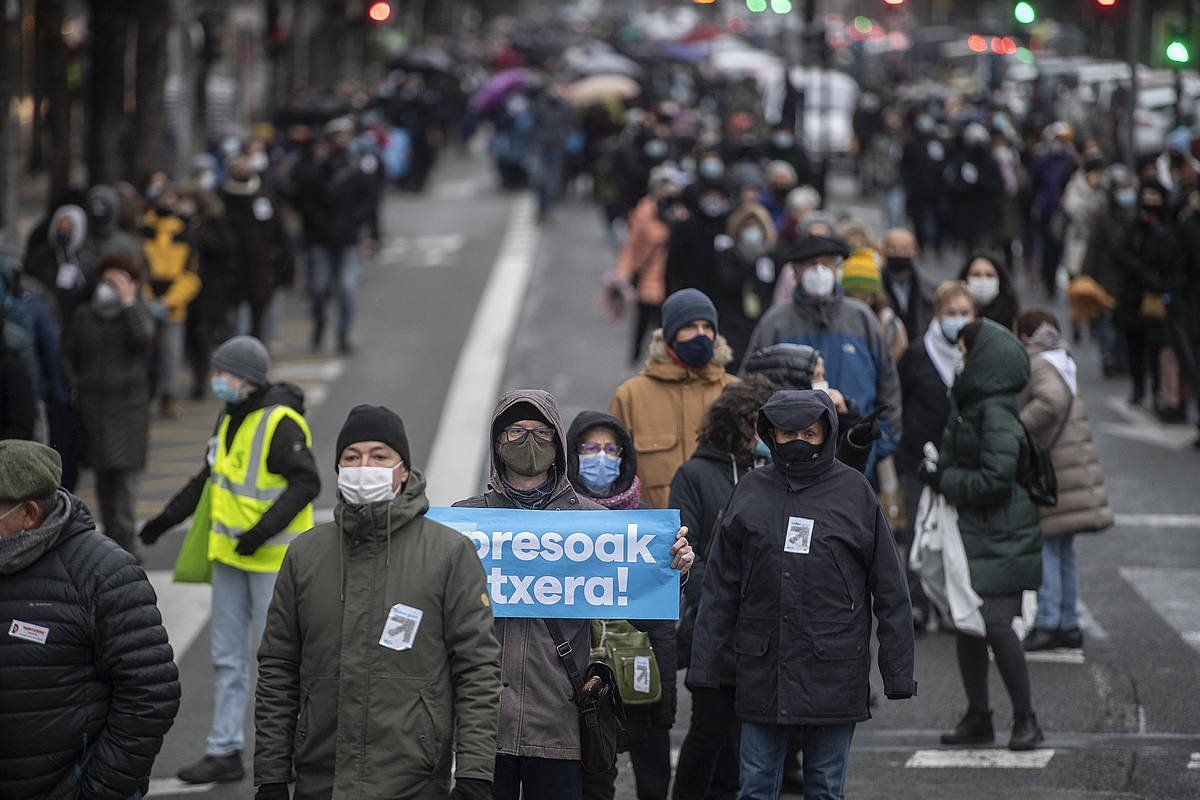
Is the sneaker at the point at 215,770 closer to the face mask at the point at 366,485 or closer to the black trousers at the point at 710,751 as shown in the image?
the black trousers at the point at 710,751

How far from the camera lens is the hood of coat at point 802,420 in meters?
6.55

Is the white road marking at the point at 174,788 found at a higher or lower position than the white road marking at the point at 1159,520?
higher

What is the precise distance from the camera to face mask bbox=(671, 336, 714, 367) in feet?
27.6

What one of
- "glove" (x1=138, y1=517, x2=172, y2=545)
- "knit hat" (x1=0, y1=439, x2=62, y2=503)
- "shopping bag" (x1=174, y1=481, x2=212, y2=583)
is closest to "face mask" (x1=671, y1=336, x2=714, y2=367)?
"shopping bag" (x1=174, y1=481, x2=212, y2=583)

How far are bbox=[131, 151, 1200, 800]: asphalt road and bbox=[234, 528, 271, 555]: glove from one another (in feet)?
3.17

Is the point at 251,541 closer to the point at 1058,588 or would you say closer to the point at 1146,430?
the point at 1058,588

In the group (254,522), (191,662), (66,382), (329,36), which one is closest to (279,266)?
(66,382)

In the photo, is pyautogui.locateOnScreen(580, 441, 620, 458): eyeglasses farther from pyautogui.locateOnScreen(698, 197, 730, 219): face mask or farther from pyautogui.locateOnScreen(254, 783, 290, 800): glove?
pyautogui.locateOnScreen(698, 197, 730, 219): face mask

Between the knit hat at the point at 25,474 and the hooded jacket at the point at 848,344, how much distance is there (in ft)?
16.4

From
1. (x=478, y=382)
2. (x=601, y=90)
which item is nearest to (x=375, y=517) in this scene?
(x=478, y=382)

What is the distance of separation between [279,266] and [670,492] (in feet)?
37.2

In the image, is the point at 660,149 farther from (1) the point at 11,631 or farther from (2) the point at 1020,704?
(1) the point at 11,631

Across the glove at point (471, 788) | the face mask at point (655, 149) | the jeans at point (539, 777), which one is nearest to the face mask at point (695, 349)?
the jeans at point (539, 777)

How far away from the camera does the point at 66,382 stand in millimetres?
11562
